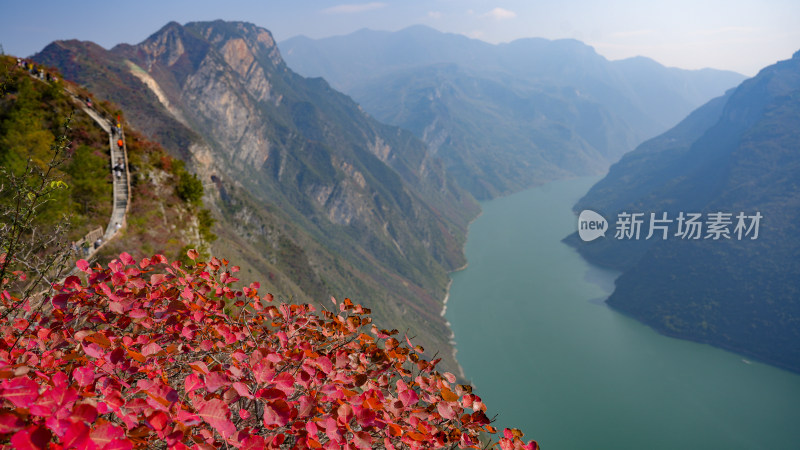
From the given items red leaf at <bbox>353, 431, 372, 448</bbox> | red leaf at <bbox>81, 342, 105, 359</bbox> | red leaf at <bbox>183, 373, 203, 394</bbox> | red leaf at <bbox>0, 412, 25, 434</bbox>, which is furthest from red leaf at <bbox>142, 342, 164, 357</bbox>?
red leaf at <bbox>353, 431, 372, 448</bbox>

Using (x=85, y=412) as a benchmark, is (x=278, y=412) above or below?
above

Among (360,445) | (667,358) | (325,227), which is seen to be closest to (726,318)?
(667,358)

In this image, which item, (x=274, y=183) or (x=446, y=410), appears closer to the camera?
(x=446, y=410)

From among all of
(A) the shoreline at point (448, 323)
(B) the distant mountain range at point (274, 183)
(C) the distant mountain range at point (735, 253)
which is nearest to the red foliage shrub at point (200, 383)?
(B) the distant mountain range at point (274, 183)

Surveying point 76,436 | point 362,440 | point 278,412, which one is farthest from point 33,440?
point 362,440

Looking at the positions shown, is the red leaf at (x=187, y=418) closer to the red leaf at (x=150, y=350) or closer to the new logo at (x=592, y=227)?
the red leaf at (x=150, y=350)

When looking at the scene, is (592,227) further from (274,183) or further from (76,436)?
(76,436)

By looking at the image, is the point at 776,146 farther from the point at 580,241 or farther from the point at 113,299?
the point at 113,299

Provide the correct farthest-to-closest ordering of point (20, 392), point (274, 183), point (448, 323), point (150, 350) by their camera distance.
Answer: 1. point (274, 183)
2. point (448, 323)
3. point (150, 350)
4. point (20, 392)

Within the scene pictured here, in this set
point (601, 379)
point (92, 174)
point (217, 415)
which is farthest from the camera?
point (601, 379)
